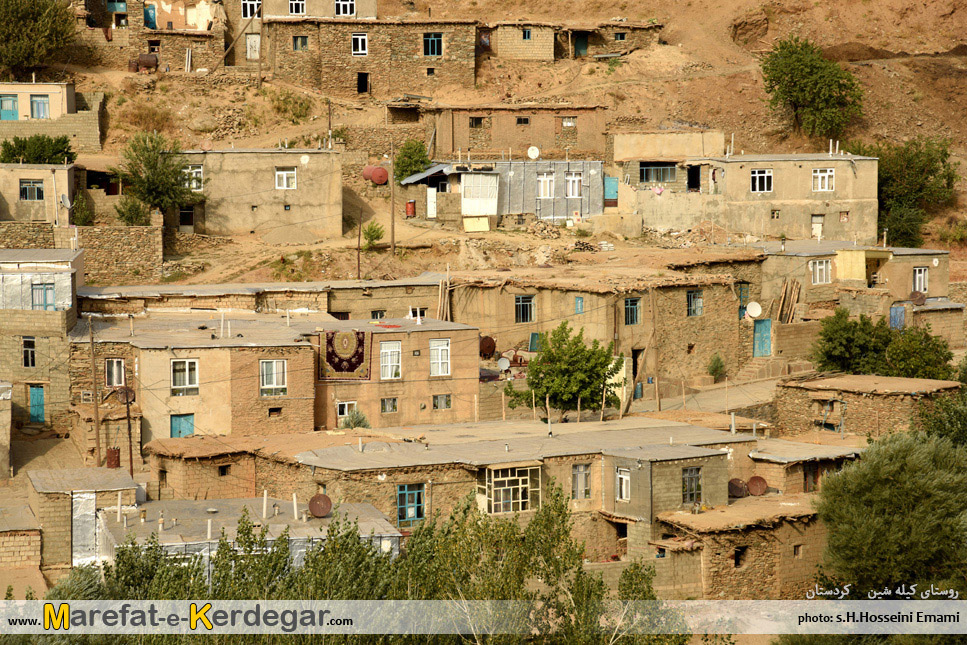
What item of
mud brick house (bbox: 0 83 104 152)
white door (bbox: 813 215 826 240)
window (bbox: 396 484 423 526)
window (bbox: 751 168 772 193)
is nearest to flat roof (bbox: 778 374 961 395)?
white door (bbox: 813 215 826 240)

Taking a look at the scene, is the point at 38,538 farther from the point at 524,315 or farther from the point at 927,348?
the point at 927,348

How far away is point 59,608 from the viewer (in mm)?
23250

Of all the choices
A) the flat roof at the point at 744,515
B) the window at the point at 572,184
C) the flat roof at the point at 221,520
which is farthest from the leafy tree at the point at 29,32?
the flat roof at the point at 744,515

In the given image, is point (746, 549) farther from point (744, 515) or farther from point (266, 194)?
point (266, 194)

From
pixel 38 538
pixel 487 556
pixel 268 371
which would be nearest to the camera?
pixel 487 556

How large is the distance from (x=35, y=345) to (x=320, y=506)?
11.8m

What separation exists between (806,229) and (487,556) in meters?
31.7

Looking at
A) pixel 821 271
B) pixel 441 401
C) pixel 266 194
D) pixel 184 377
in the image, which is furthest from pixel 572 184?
pixel 184 377

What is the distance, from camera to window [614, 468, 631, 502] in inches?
1348

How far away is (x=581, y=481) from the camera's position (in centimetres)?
3469

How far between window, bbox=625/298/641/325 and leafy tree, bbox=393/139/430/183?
12.4 m

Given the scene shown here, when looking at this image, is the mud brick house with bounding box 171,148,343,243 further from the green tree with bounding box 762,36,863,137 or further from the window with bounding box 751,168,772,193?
the green tree with bounding box 762,36,863,137

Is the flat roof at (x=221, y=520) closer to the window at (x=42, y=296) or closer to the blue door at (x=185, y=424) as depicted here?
the blue door at (x=185, y=424)

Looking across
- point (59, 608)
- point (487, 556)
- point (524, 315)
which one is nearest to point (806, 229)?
point (524, 315)
